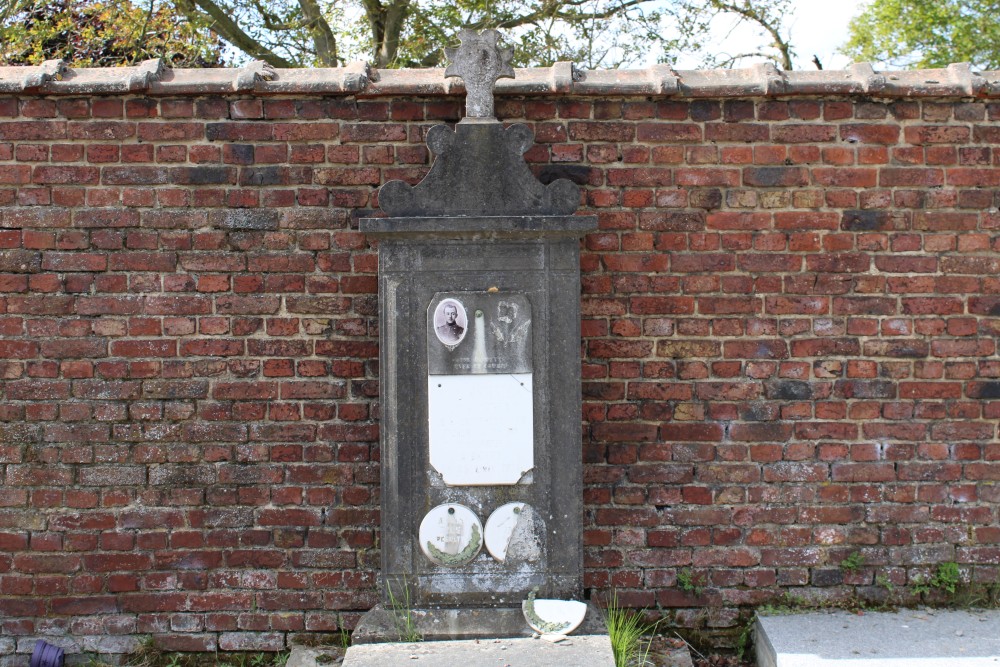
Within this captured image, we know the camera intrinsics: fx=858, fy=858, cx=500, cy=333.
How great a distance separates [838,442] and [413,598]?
189cm

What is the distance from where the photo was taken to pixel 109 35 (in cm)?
1034

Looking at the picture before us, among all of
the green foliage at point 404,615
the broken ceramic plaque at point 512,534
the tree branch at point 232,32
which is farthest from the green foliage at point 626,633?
the tree branch at point 232,32

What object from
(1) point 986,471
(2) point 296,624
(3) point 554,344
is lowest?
(2) point 296,624

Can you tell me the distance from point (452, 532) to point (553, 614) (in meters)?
0.48

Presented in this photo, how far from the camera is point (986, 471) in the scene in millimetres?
3652

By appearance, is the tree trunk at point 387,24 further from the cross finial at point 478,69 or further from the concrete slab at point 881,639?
the concrete slab at point 881,639

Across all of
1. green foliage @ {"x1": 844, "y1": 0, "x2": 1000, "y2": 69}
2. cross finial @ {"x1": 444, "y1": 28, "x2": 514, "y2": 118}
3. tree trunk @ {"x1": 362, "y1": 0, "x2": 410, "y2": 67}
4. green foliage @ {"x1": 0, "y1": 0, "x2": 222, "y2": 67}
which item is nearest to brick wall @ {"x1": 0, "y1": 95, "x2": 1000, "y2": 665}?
cross finial @ {"x1": 444, "y1": 28, "x2": 514, "y2": 118}

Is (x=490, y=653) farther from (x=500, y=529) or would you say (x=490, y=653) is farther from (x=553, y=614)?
(x=500, y=529)

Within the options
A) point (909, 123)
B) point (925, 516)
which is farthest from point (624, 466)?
point (909, 123)

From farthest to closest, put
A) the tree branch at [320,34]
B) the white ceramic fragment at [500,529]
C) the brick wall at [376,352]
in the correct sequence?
the tree branch at [320,34] → the brick wall at [376,352] → the white ceramic fragment at [500,529]

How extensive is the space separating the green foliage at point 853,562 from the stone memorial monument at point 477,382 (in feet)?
4.07

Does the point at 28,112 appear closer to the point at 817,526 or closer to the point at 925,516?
the point at 817,526

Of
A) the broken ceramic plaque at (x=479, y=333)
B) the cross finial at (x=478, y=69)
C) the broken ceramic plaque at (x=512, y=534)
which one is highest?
the cross finial at (x=478, y=69)

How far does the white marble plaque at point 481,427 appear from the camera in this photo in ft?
10.5
